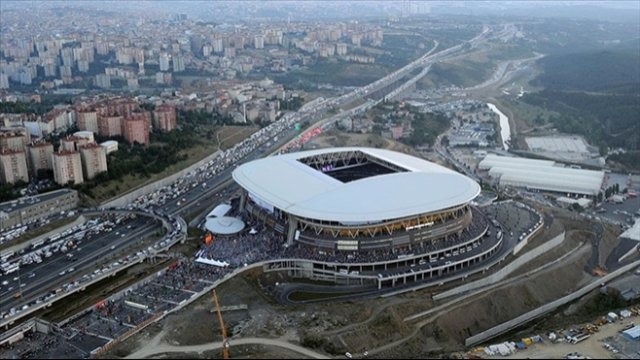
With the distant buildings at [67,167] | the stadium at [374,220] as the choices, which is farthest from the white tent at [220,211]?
the distant buildings at [67,167]

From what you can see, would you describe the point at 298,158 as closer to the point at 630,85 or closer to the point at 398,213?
the point at 398,213

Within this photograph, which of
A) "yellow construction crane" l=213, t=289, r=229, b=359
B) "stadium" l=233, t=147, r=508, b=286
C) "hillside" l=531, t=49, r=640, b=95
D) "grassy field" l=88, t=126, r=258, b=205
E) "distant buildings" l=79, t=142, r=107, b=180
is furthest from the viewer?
"hillside" l=531, t=49, r=640, b=95

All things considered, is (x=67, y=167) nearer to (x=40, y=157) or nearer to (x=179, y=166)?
(x=40, y=157)

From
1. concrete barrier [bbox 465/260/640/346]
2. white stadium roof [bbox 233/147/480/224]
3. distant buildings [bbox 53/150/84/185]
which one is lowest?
concrete barrier [bbox 465/260/640/346]

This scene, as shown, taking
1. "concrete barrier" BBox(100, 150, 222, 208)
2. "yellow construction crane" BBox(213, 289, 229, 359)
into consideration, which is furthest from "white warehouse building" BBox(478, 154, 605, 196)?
"yellow construction crane" BBox(213, 289, 229, 359)

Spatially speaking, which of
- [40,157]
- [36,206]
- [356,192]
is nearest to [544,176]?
[356,192]

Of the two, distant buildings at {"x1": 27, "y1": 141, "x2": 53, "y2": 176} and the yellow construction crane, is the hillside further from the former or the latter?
the yellow construction crane

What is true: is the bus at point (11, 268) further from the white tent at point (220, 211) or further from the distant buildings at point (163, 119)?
the distant buildings at point (163, 119)
